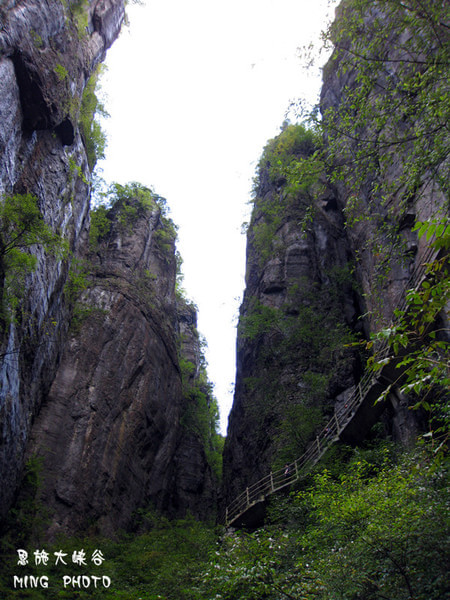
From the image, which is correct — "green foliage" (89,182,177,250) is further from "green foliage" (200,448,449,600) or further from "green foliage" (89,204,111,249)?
"green foliage" (200,448,449,600)

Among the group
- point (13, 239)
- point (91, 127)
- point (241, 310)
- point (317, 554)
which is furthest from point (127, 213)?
point (317, 554)

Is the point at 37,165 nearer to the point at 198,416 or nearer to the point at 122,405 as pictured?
the point at 122,405

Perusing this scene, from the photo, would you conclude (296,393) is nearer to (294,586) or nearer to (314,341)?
(314,341)

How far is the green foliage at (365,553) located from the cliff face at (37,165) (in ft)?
20.8

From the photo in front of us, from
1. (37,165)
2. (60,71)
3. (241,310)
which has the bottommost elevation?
(37,165)

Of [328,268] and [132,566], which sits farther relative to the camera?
[328,268]

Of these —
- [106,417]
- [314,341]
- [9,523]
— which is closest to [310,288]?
[314,341]

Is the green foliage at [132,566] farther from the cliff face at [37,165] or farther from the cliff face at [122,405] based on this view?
the cliff face at [37,165]

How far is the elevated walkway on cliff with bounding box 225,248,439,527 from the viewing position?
14234mm

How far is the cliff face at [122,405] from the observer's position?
55.2 ft

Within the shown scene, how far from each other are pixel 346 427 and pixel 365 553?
7.61 m

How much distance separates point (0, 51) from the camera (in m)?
11.6

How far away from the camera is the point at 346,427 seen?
596 inches

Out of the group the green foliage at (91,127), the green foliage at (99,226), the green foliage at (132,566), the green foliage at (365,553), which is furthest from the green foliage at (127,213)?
the green foliage at (365,553)
